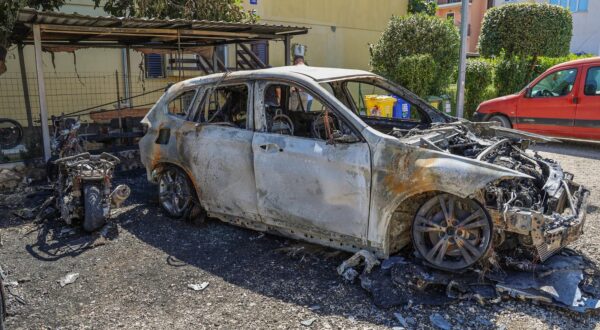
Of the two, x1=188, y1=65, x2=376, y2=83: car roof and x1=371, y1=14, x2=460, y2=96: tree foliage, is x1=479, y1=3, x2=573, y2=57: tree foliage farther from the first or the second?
x1=188, y1=65, x2=376, y2=83: car roof

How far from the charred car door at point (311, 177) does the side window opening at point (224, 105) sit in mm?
496

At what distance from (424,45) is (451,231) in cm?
988

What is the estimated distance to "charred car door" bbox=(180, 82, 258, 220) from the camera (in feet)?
16.8

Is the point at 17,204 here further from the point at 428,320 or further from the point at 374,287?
the point at 428,320

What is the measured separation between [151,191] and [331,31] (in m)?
11.9

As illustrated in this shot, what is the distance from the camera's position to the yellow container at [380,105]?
9.95 metres

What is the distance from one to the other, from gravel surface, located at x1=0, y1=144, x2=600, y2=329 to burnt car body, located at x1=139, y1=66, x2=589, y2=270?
0.34m

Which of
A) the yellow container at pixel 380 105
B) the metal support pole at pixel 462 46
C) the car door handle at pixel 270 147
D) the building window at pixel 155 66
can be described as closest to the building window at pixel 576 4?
the metal support pole at pixel 462 46

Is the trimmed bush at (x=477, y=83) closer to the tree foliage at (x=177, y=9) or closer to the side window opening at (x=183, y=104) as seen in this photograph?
the tree foliage at (x=177, y=9)

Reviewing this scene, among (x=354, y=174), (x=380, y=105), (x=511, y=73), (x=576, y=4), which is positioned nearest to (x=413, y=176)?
(x=354, y=174)

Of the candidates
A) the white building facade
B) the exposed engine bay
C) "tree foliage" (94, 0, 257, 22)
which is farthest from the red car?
the white building facade

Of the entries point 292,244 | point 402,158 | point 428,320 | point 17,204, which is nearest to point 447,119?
point 402,158

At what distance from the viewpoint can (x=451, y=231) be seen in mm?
4180

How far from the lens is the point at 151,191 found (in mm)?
7367
